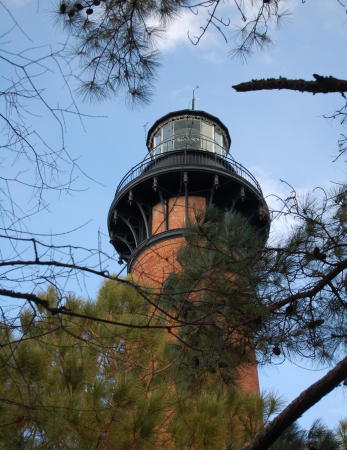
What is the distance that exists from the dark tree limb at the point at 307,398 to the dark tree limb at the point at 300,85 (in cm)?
147

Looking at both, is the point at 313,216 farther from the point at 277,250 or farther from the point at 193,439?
the point at 193,439

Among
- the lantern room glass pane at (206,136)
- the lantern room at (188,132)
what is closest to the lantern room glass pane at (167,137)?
the lantern room at (188,132)

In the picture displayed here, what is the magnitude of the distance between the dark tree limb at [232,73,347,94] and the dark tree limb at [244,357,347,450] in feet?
4.82

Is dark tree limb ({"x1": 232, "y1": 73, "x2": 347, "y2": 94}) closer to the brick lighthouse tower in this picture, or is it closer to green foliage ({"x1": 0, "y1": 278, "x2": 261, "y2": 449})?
green foliage ({"x1": 0, "y1": 278, "x2": 261, "y2": 449})

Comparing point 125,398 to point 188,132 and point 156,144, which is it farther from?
point 156,144

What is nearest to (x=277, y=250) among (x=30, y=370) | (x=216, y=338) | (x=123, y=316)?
(x=216, y=338)

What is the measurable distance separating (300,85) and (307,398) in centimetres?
170

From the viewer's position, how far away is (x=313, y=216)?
4141 millimetres

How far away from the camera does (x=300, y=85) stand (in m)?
3.44

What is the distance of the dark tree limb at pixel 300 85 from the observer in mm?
3332

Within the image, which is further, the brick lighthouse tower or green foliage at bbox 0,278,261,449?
the brick lighthouse tower

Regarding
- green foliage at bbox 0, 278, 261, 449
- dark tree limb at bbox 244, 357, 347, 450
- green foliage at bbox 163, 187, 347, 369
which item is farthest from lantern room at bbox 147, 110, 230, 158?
dark tree limb at bbox 244, 357, 347, 450

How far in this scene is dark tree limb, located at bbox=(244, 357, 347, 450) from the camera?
2.91m

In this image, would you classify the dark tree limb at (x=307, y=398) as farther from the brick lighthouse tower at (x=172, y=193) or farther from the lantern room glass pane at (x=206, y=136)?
the lantern room glass pane at (x=206, y=136)
